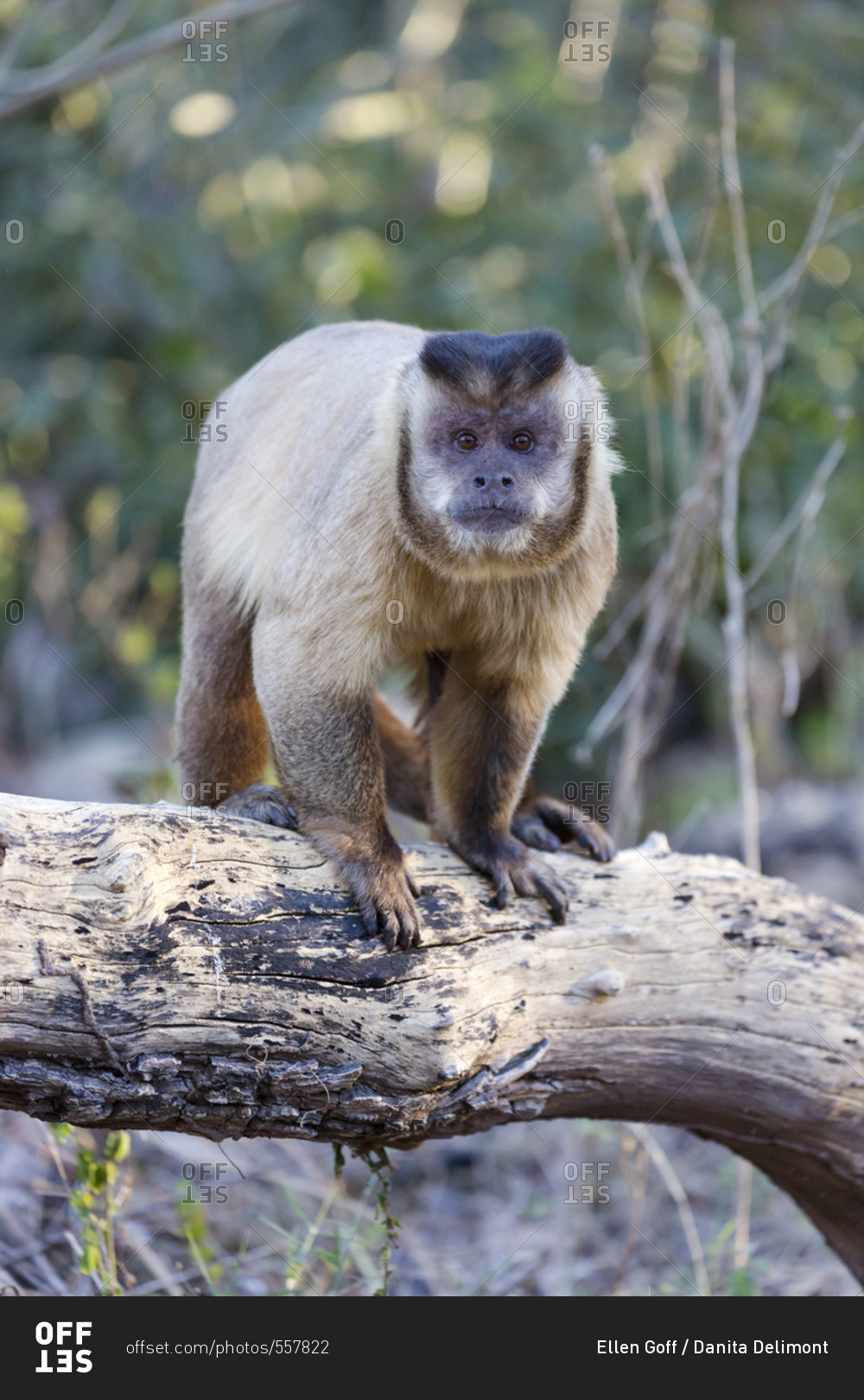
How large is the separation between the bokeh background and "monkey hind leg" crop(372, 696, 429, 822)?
A: 1.81m

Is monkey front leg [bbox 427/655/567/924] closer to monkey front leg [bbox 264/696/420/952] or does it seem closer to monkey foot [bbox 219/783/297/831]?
monkey front leg [bbox 264/696/420/952]

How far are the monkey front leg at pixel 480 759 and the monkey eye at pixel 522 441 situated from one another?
2.89 feet

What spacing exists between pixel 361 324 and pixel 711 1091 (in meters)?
3.16

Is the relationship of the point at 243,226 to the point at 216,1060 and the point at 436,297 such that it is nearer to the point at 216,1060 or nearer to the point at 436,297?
the point at 436,297

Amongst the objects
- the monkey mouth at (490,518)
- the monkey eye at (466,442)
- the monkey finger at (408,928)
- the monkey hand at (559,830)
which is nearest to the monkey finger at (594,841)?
the monkey hand at (559,830)

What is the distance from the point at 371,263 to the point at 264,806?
504cm

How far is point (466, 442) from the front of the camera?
3.92m

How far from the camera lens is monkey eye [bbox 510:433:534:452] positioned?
12.9 ft

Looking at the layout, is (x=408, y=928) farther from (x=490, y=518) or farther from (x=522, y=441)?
(x=522, y=441)

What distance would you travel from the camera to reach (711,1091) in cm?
389

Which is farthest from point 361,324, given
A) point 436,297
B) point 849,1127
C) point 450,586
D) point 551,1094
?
point 436,297

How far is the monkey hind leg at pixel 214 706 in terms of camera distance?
4539 millimetres

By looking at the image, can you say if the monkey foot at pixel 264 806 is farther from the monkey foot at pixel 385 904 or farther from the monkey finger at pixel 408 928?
the monkey finger at pixel 408 928
